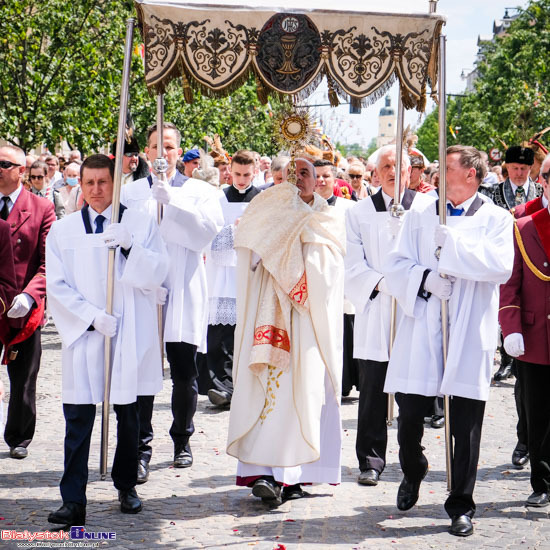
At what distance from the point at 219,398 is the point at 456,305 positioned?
13.3ft

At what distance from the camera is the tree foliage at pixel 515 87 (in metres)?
32.8

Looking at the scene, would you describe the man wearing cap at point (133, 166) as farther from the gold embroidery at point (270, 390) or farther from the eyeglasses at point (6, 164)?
the gold embroidery at point (270, 390)

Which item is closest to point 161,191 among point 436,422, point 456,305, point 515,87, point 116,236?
point 116,236

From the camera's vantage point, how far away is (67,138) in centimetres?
1866

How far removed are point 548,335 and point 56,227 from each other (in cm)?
327

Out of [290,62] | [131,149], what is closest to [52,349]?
[131,149]

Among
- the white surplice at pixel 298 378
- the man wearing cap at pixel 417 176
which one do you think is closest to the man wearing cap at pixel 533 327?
the white surplice at pixel 298 378

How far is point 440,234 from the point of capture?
6172 mm

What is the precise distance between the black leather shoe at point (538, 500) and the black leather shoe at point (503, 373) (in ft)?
16.8

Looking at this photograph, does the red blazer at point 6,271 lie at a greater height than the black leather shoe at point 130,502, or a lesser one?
greater

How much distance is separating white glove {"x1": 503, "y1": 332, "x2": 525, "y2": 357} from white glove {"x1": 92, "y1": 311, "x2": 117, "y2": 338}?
2557mm

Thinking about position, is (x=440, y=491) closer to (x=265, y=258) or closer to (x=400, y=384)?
(x=400, y=384)

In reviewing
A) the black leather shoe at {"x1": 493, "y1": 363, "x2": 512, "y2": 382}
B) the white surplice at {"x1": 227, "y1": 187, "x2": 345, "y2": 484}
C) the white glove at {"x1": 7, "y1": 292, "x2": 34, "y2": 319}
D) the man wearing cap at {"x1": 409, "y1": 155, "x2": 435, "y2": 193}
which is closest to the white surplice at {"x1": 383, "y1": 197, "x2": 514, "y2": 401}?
the white surplice at {"x1": 227, "y1": 187, "x2": 345, "y2": 484}

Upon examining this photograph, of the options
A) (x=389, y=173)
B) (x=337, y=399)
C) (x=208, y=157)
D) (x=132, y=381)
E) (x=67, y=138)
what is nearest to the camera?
(x=132, y=381)
